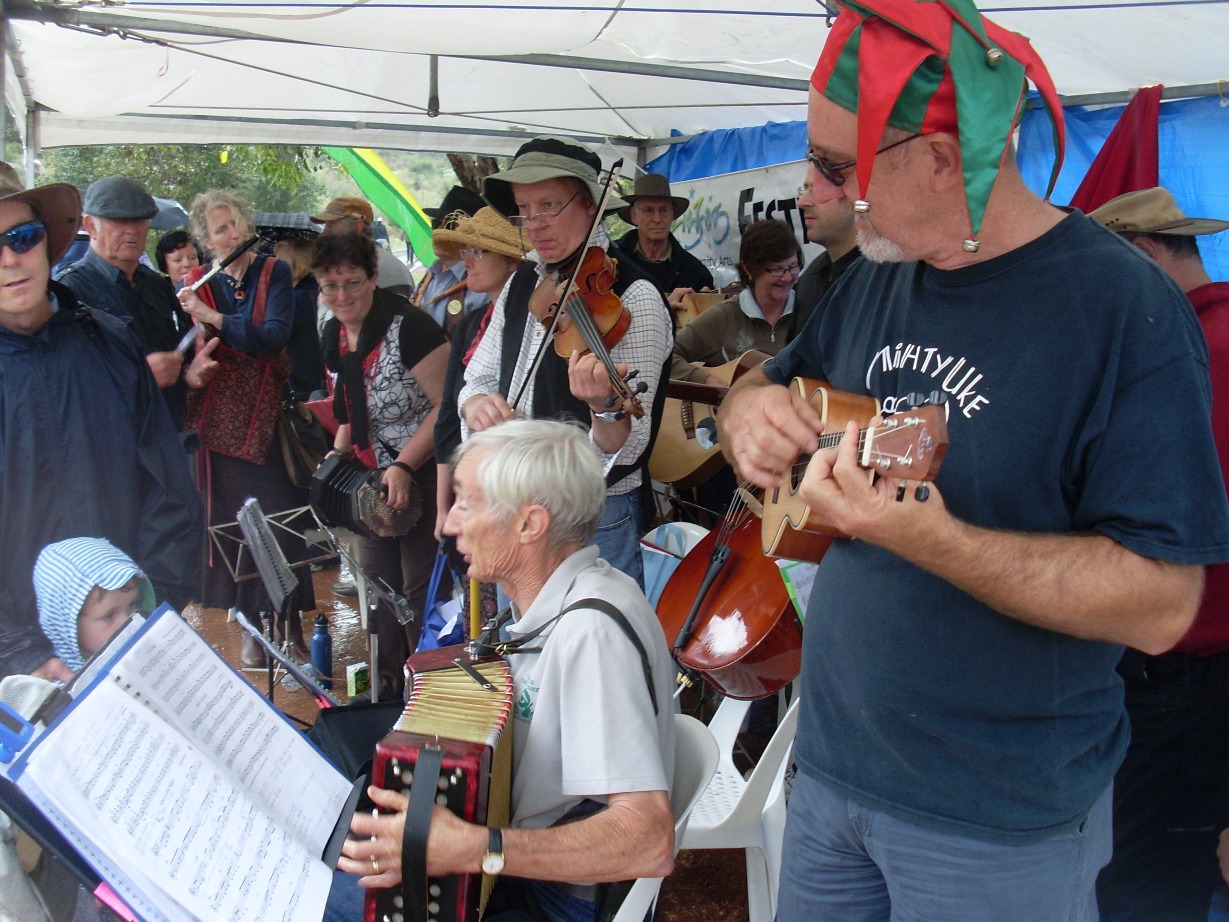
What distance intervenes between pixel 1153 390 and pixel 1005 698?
18.0 inches

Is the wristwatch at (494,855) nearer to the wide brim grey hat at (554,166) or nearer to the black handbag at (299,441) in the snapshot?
the wide brim grey hat at (554,166)

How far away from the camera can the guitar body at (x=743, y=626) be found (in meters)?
2.54

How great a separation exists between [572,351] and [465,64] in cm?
342

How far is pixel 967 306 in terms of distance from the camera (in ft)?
4.39

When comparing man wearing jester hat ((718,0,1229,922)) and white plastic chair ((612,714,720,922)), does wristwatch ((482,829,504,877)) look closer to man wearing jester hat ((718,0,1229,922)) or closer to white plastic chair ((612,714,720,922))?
white plastic chair ((612,714,720,922))

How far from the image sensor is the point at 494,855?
1.50 metres

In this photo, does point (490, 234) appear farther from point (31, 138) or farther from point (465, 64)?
point (31, 138)

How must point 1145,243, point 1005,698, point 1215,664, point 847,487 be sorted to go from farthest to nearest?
point 1145,243 → point 1215,664 → point 1005,698 → point 847,487

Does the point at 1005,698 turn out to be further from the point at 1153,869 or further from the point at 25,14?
the point at 25,14

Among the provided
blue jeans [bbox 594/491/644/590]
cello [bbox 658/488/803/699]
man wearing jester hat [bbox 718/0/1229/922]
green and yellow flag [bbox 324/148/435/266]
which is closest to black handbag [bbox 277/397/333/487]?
blue jeans [bbox 594/491/644/590]

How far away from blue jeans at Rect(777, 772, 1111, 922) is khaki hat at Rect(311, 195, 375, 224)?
4.63m

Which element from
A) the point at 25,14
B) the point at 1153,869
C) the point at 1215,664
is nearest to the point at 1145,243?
the point at 1215,664

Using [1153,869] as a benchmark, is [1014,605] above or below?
above

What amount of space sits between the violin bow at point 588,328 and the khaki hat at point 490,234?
0.72m
